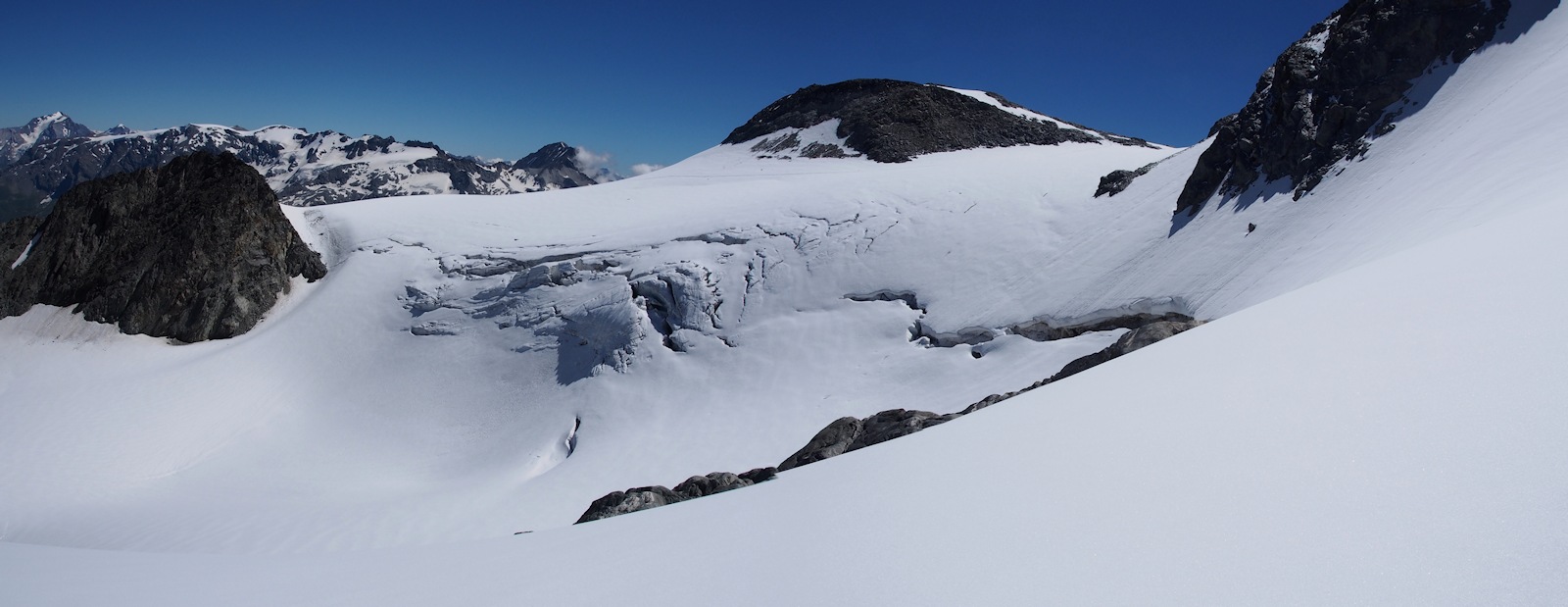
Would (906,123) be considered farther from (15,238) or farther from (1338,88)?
(15,238)

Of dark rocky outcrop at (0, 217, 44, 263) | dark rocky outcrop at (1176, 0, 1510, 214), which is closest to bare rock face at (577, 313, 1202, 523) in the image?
dark rocky outcrop at (1176, 0, 1510, 214)

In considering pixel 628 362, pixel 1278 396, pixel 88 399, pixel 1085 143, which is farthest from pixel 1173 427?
pixel 1085 143

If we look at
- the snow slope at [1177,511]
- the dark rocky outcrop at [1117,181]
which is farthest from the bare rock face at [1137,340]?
the dark rocky outcrop at [1117,181]

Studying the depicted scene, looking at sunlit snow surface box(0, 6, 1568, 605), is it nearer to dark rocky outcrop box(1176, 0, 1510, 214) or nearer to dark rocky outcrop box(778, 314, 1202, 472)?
dark rocky outcrop box(1176, 0, 1510, 214)

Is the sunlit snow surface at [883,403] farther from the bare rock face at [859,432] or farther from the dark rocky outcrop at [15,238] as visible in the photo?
the dark rocky outcrop at [15,238]

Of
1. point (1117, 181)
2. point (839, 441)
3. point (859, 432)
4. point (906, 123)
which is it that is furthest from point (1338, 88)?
point (906, 123)

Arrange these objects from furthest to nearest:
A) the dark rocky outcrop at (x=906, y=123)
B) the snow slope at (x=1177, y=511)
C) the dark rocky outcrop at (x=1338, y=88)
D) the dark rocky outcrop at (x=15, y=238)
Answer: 1. the dark rocky outcrop at (x=906, y=123)
2. the dark rocky outcrop at (x=15, y=238)
3. the dark rocky outcrop at (x=1338, y=88)
4. the snow slope at (x=1177, y=511)
